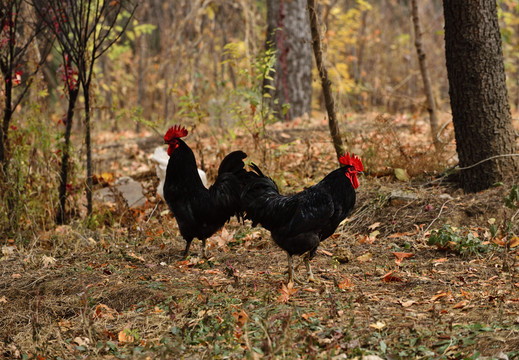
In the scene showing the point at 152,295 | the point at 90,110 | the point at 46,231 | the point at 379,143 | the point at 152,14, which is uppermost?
the point at 152,14

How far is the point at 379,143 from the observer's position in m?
7.27

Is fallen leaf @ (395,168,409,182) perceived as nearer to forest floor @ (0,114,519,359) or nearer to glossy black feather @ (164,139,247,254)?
Result: forest floor @ (0,114,519,359)

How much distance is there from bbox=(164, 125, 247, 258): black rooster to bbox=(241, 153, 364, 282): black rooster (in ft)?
2.53

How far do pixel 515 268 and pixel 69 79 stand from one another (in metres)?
5.19

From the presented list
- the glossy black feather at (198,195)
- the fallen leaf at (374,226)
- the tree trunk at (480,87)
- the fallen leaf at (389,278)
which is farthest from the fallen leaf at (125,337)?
the tree trunk at (480,87)

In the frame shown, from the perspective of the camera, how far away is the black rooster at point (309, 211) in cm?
445

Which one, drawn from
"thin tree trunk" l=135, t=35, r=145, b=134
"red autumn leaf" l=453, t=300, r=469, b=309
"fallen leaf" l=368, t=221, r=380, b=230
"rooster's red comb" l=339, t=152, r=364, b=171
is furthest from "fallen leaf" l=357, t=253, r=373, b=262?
"thin tree trunk" l=135, t=35, r=145, b=134

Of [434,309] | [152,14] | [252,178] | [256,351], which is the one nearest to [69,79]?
[252,178]

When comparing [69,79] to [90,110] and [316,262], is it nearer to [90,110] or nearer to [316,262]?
[90,110]

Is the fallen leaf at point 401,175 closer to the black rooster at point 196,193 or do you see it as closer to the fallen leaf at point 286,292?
the black rooster at point 196,193

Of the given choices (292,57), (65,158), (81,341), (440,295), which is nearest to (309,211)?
(440,295)

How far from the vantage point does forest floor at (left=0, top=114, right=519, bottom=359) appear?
3.39 m

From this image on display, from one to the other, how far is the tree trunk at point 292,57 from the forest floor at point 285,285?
4487mm

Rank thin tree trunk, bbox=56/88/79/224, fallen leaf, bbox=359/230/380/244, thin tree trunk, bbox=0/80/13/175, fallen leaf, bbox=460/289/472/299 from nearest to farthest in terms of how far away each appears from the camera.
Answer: fallen leaf, bbox=460/289/472/299 < fallen leaf, bbox=359/230/380/244 < thin tree trunk, bbox=0/80/13/175 < thin tree trunk, bbox=56/88/79/224
